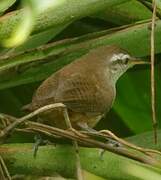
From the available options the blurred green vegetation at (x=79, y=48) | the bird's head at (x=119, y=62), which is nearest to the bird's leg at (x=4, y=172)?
the blurred green vegetation at (x=79, y=48)

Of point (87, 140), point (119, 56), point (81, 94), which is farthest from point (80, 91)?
point (87, 140)

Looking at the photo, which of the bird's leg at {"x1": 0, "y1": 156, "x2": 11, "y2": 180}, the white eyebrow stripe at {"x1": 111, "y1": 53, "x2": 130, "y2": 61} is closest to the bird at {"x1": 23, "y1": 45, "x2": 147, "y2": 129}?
the white eyebrow stripe at {"x1": 111, "y1": 53, "x2": 130, "y2": 61}

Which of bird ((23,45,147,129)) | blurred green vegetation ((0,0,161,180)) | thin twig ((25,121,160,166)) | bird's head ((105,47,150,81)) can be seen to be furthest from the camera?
bird's head ((105,47,150,81))

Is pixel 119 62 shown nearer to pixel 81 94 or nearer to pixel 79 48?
pixel 79 48

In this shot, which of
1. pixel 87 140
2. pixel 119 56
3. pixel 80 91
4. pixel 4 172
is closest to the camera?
pixel 87 140

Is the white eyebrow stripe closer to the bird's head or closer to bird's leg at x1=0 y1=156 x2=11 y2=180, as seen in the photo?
the bird's head

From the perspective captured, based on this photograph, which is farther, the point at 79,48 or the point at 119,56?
the point at 119,56

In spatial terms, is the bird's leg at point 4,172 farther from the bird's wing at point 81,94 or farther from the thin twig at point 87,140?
the bird's wing at point 81,94

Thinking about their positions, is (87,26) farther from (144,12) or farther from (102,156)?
(102,156)
